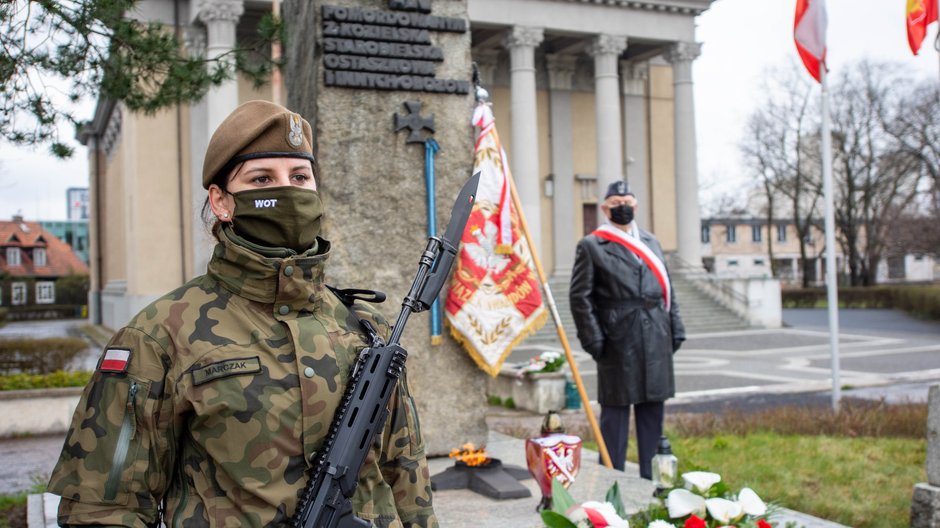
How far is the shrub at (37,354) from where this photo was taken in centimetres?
1192

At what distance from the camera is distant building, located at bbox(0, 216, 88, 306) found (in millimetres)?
60156

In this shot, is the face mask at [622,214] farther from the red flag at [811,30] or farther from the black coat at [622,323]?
the red flag at [811,30]

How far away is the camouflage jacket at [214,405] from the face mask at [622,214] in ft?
14.3

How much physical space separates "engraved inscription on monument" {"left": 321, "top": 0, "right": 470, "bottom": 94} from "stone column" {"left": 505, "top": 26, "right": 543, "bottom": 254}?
22057 mm

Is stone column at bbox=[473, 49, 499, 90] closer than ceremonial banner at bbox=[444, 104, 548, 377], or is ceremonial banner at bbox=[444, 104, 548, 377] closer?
ceremonial banner at bbox=[444, 104, 548, 377]

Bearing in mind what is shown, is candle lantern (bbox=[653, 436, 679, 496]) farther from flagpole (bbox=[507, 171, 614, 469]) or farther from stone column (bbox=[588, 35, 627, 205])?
stone column (bbox=[588, 35, 627, 205])

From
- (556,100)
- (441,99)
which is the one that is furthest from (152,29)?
(556,100)

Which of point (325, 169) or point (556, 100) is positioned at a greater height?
point (556, 100)

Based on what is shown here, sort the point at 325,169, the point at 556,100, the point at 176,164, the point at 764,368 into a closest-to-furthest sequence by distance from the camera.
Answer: the point at 325,169, the point at 764,368, the point at 176,164, the point at 556,100

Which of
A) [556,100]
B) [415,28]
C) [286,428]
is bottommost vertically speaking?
[286,428]

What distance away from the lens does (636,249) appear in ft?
20.0

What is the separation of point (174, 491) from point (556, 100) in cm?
3168

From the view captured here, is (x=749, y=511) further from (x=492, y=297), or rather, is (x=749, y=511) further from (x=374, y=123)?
(x=374, y=123)

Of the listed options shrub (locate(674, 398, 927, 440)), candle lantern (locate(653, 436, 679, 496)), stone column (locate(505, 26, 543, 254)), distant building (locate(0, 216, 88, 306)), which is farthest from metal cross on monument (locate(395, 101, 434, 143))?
distant building (locate(0, 216, 88, 306))
